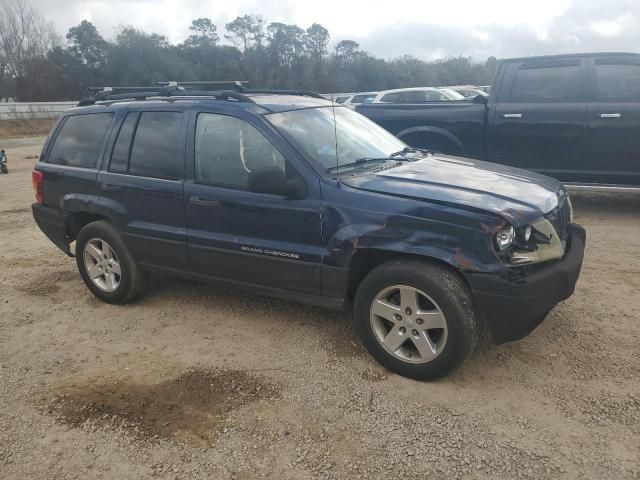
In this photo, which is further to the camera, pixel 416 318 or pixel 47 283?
pixel 47 283

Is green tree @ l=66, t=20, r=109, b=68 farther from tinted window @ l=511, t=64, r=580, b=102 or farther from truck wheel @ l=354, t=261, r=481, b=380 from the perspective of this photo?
truck wheel @ l=354, t=261, r=481, b=380

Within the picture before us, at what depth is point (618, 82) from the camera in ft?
21.7

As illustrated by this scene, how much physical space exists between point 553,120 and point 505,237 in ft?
14.8

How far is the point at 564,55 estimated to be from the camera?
22.7 ft

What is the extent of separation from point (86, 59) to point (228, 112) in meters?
40.6

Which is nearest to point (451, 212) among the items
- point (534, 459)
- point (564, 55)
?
point (534, 459)

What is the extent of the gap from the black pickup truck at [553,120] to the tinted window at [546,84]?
0.4 inches

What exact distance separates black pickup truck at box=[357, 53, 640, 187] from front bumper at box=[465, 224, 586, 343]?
4149 millimetres

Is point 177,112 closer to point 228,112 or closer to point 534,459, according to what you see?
point 228,112

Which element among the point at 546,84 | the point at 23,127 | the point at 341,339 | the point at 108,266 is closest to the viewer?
the point at 341,339

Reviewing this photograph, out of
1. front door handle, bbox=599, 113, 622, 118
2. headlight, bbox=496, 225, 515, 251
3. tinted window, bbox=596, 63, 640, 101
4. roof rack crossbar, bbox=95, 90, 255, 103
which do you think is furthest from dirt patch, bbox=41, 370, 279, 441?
tinted window, bbox=596, 63, 640, 101

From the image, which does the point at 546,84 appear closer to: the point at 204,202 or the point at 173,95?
the point at 173,95

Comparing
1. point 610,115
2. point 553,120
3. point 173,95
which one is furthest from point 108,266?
point 610,115

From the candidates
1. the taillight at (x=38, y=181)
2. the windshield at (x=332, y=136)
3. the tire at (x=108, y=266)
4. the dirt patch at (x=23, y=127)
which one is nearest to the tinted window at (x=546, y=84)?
the windshield at (x=332, y=136)
